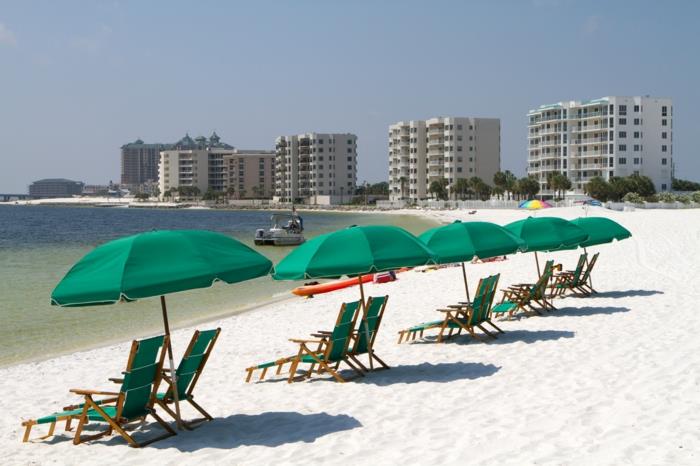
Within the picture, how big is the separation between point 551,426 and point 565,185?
361ft

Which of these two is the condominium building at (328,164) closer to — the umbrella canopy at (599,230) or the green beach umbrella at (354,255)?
the umbrella canopy at (599,230)

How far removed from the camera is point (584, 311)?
1534cm

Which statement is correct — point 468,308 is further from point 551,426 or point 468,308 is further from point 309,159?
point 309,159

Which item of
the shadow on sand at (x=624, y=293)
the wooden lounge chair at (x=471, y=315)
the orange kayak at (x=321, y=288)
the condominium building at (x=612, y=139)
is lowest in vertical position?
the orange kayak at (x=321, y=288)

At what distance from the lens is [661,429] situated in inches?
276

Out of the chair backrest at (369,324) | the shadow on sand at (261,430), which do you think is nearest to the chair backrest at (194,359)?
the shadow on sand at (261,430)

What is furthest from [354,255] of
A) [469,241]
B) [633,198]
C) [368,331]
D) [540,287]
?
[633,198]

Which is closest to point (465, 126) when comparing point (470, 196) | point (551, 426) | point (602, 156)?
point (470, 196)

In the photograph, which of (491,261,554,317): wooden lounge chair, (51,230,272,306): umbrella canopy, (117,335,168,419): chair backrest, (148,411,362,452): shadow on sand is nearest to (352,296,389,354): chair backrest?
(148,411,362,452): shadow on sand

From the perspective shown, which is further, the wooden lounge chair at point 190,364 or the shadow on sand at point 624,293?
the shadow on sand at point 624,293

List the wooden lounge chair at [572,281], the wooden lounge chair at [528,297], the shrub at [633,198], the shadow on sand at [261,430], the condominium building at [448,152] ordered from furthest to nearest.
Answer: the condominium building at [448,152] → the shrub at [633,198] → the wooden lounge chair at [572,281] → the wooden lounge chair at [528,297] → the shadow on sand at [261,430]

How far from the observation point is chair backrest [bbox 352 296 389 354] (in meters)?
10.4

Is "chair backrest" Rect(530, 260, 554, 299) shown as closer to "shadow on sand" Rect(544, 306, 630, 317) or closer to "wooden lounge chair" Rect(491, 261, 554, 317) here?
"wooden lounge chair" Rect(491, 261, 554, 317)

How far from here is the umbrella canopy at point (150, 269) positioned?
7.11m
